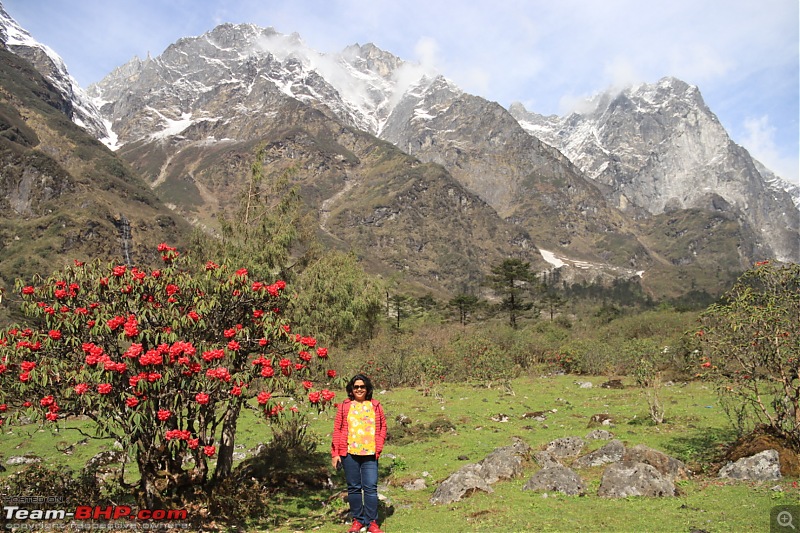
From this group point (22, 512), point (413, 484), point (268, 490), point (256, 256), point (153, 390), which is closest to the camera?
point (153, 390)

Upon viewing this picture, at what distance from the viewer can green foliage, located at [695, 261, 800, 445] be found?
974 cm

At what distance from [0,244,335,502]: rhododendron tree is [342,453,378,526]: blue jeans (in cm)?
112

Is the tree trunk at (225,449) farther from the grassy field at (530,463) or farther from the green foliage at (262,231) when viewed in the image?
the green foliage at (262,231)

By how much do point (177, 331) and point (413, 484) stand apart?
253 inches

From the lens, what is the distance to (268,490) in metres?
9.73

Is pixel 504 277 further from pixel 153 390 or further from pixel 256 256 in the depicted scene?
pixel 153 390

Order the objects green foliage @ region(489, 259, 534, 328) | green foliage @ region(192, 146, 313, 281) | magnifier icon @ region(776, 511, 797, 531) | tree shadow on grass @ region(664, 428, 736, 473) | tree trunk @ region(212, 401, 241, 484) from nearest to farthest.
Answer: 1. magnifier icon @ region(776, 511, 797, 531)
2. tree trunk @ region(212, 401, 241, 484)
3. tree shadow on grass @ region(664, 428, 736, 473)
4. green foliage @ region(192, 146, 313, 281)
5. green foliage @ region(489, 259, 534, 328)

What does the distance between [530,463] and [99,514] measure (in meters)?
8.76

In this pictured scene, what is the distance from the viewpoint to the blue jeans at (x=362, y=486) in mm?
7703

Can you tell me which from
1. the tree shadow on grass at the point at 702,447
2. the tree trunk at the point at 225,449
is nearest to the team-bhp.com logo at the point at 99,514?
the tree trunk at the point at 225,449

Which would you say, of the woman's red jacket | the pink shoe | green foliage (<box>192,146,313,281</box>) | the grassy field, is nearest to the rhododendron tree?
the woman's red jacket

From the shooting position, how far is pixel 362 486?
7.84 m

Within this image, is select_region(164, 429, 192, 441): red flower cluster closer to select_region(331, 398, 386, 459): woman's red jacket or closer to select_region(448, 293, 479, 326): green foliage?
select_region(331, 398, 386, 459): woman's red jacket

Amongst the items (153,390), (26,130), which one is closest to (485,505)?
(153,390)
